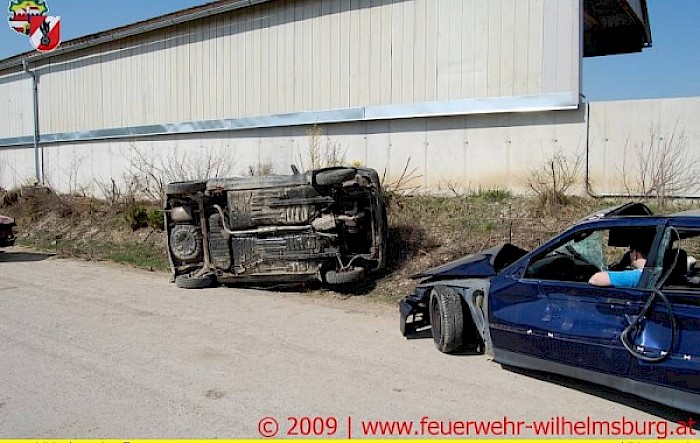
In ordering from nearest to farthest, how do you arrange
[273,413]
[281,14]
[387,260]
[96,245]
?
[273,413] → [387,260] → [281,14] → [96,245]

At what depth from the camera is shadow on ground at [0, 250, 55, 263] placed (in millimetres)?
14562

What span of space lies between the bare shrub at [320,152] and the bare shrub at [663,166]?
Result: 585cm

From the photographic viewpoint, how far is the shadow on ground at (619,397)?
4719mm

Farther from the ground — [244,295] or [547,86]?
[547,86]

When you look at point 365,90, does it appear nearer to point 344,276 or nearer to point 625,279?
point 344,276

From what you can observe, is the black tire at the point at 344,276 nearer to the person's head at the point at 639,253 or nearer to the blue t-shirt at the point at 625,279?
the person's head at the point at 639,253

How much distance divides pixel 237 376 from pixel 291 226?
13.5ft

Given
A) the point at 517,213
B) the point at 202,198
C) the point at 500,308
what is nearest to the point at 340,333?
the point at 500,308

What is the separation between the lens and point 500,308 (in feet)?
18.5

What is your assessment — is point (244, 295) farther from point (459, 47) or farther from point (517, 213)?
point (459, 47)

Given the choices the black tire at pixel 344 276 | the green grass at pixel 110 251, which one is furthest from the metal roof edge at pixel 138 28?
the black tire at pixel 344 276

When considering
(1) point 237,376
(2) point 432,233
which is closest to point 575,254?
(1) point 237,376

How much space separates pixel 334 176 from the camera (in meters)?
9.27

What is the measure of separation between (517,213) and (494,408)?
6382 mm
